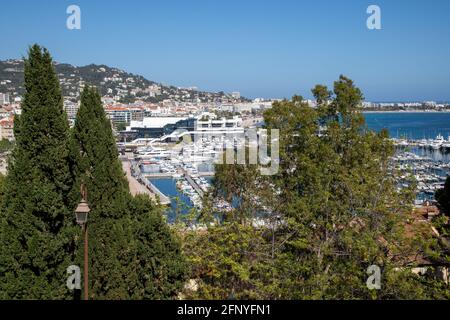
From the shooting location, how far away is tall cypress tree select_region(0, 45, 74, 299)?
5.55 meters

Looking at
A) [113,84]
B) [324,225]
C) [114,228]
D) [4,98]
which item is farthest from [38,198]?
[113,84]

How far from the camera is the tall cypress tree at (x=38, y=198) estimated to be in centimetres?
555

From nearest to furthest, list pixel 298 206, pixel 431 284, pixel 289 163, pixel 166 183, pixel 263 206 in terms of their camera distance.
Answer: pixel 431 284
pixel 298 206
pixel 263 206
pixel 289 163
pixel 166 183

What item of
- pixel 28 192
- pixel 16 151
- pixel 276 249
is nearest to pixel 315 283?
pixel 276 249

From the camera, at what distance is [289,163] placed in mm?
9867

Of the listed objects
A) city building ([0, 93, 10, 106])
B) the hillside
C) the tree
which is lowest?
the tree

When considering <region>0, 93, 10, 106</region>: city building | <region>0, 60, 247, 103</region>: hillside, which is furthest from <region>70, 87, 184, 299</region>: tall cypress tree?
<region>0, 93, 10, 106</region>: city building

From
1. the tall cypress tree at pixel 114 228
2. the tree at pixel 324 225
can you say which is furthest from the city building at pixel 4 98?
the tall cypress tree at pixel 114 228

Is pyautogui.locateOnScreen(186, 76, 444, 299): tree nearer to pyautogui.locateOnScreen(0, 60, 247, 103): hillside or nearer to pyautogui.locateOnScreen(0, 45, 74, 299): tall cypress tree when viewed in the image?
pyautogui.locateOnScreen(0, 45, 74, 299): tall cypress tree

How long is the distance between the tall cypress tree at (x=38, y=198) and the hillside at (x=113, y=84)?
94.2 metres

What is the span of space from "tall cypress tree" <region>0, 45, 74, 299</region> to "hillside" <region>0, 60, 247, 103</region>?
309 ft
